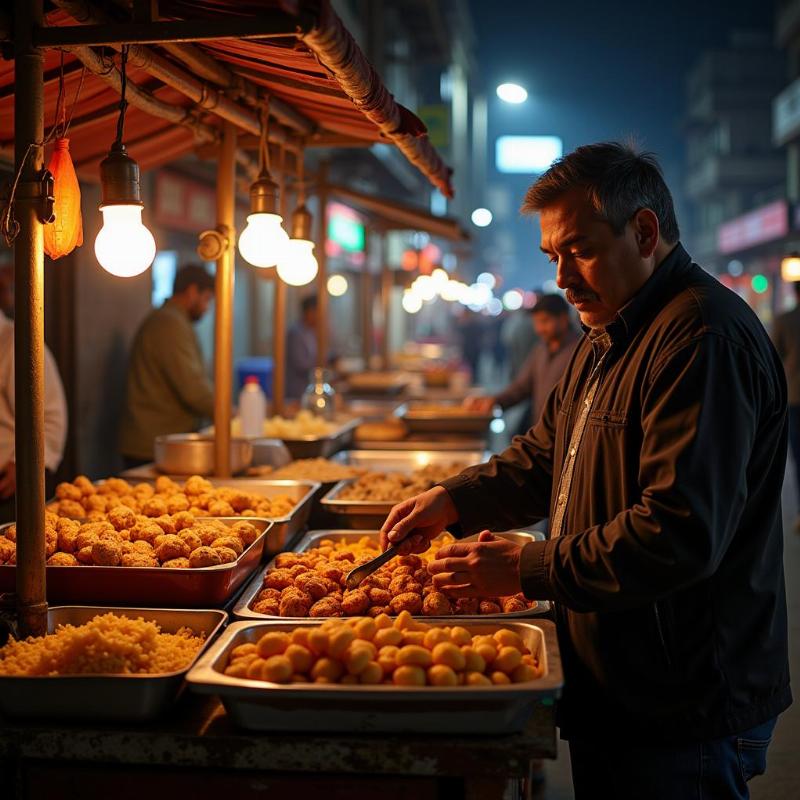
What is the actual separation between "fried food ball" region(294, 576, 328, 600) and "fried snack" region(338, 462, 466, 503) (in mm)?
1213

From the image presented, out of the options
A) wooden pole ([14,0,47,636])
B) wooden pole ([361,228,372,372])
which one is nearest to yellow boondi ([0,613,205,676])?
wooden pole ([14,0,47,636])

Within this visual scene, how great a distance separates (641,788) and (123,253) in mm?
2017

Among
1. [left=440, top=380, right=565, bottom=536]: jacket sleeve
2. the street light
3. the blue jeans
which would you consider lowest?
the blue jeans

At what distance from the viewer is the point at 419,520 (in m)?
2.84

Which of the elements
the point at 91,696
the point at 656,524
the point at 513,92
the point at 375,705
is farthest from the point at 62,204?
the point at 513,92

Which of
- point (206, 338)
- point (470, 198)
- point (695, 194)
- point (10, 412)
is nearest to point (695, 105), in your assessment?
point (695, 194)

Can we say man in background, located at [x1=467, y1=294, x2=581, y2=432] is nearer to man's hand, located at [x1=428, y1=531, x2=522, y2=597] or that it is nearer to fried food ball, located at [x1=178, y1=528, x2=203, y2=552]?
fried food ball, located at [x1=178, y1=528, x2=203, y2=552]

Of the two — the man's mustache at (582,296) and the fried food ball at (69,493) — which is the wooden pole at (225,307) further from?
the man's mustache at (582,296)

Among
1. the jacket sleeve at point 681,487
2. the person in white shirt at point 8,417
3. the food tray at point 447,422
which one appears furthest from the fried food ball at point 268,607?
the food tray at point 447,422

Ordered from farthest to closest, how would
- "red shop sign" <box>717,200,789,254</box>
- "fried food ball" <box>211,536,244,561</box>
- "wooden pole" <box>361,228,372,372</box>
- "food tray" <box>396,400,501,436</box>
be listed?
1. "red shop sign" <box>717,200,789,254</box>
2. "wooden pole" <box>361,228,372,372</box>
3. "food tray" <box>396,400,501,436</box>
4. "fried food ball" <box>211,536,244,561</box>

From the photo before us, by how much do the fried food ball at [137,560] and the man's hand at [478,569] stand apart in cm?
86

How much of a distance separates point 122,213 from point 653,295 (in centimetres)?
151

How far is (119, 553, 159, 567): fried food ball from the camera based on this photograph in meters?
2.67

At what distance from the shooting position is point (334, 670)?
197cm
